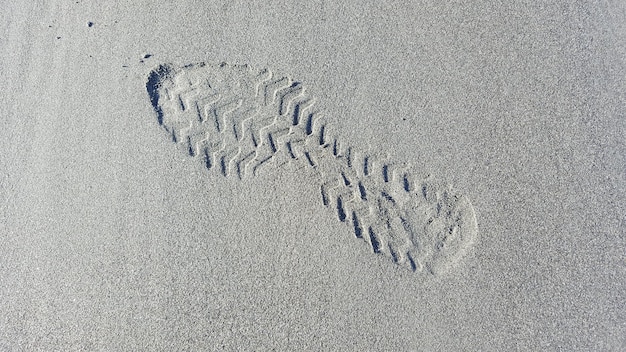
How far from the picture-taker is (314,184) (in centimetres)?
298

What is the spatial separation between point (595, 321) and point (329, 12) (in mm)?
2560

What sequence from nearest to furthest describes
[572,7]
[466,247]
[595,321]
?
[595,321], [466,247], [572,7]

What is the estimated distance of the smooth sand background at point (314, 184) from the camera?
107 inches

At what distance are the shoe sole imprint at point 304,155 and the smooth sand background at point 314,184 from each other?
0.08m

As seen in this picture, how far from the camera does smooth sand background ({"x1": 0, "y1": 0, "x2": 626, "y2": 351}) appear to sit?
271 cm

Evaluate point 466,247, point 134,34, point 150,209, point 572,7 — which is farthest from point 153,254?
point 572,7

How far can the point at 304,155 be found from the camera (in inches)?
120

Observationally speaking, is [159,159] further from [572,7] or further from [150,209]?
[572,7]

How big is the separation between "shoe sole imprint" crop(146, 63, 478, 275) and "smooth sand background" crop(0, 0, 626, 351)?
8 cm

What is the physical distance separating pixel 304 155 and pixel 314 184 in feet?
0.68

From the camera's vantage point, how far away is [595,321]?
8.70 ft

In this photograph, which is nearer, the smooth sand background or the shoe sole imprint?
the smooth sand background

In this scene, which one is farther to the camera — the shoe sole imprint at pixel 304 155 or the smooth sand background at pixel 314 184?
the shoe sole imprint at pixel 304 155

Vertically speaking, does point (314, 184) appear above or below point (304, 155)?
below
